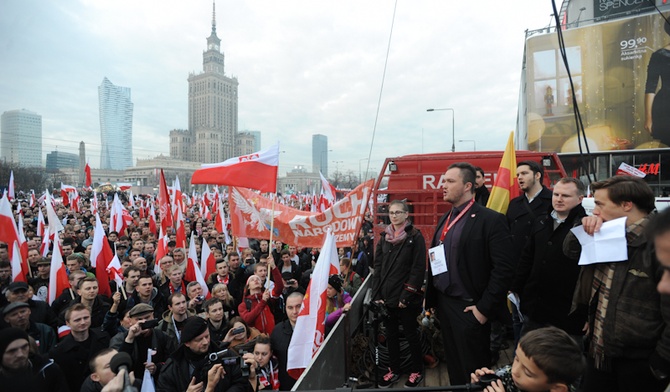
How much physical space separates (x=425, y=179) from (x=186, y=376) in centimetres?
480

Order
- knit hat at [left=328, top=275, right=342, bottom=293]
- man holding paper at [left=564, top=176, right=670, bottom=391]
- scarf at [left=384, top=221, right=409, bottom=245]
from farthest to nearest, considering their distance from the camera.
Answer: knit hat at [left=328, top=275, right=342, bottom=293] < scarf at [left=384, top=221, right=409, bottom=245] < man holding paper at [left=564, top=176, right=670, bottom=391]

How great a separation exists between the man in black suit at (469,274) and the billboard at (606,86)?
19.6 m

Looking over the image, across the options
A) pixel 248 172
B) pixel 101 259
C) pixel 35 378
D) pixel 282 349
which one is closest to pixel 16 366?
pixel 35 378

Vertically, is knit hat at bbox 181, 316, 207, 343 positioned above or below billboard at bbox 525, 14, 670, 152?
below

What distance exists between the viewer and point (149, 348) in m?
3.91

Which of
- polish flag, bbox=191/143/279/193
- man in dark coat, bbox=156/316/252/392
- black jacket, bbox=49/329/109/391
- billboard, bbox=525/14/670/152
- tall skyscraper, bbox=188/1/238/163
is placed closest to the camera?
man in dark coat, bbox=156/316/252/392

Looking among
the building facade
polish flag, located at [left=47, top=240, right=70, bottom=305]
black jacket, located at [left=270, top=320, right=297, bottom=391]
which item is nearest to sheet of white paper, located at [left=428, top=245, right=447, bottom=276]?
black jacket, located at [left=270, top=320, right=297, bottom=391]

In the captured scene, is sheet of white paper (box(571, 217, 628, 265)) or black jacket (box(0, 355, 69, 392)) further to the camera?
black jacket (box(0, 355, 69, 392))

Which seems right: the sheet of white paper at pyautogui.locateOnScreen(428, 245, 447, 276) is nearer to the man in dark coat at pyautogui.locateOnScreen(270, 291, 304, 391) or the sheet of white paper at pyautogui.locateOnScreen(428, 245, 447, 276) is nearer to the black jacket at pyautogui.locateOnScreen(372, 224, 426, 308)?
the black jacket at pyautogui.locateOnScreen(372, 224, 426, 308)

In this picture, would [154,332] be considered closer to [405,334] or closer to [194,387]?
[194,387]

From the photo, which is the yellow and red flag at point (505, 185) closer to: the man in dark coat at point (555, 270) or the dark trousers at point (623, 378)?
the man in dark coat at point (555, 270)

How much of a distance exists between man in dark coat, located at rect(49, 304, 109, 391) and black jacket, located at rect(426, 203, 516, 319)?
3572 millimetres

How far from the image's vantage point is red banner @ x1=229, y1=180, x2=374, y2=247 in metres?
7.50

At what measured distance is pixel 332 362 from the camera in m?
3.47
